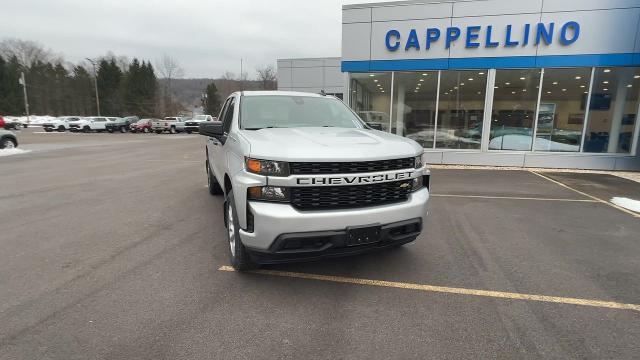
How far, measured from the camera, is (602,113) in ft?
40.6

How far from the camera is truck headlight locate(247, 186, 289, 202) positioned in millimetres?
3072

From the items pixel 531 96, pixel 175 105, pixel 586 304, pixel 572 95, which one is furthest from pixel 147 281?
pixel 175 105

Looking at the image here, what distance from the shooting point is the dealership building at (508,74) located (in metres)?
11.4

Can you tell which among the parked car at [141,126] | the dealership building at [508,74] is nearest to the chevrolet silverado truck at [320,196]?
the dealership building at [508,74]

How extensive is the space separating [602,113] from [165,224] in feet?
48.5

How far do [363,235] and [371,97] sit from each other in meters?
12.0

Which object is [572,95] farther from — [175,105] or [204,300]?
[175,105]

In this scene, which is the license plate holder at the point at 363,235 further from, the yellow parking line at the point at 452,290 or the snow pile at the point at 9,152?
the snow pile at the point at 9,152

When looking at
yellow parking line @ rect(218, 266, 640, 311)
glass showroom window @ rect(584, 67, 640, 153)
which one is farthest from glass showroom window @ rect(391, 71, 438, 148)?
yellow parking line @ rect(218, 266, 640, 311)

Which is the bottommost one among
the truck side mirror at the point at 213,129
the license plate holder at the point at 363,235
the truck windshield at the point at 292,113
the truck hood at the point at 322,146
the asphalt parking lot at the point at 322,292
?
the asphalt parking lot at the point at 322,292

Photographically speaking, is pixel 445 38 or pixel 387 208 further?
pixel 445 38

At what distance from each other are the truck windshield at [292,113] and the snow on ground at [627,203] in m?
5.85

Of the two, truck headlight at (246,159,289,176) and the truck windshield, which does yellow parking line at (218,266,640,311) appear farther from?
the truck windshield

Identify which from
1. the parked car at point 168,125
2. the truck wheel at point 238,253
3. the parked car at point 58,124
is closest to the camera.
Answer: the truck wheel at point 238,253
